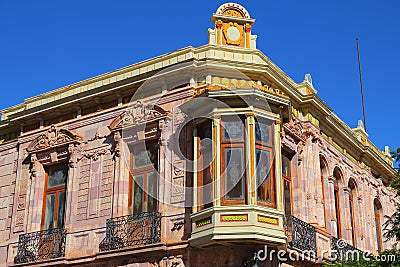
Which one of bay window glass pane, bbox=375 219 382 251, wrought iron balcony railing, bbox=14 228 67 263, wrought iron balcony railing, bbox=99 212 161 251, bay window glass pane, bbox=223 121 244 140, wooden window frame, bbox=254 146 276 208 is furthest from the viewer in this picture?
bay window glass pane, bbox=375 219 382 251

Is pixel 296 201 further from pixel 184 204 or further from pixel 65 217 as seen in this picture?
pixel 65 217

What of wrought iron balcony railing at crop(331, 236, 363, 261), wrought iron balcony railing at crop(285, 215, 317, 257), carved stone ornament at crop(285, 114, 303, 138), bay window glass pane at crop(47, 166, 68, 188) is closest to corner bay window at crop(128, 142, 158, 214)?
bay window glass pane at crop(47, 166, 68, 188)

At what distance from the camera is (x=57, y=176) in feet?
67.5

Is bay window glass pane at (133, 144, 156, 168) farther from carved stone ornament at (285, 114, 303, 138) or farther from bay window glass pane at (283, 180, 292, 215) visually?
carved stone ornament at (285, 114, 303, 138)

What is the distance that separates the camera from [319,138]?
68.7ft

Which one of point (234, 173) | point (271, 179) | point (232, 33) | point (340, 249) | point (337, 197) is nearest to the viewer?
point (234, 173)

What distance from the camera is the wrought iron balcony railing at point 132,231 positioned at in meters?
17.2

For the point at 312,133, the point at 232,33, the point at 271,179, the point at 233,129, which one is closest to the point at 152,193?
the point at 233,129

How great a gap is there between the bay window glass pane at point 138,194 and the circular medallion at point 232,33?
4726 mm

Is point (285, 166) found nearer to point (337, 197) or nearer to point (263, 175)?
point (263, 175)

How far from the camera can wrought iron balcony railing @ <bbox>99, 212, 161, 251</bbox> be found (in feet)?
56.5

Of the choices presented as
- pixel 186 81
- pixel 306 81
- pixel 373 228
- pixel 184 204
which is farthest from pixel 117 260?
pixel 373 228

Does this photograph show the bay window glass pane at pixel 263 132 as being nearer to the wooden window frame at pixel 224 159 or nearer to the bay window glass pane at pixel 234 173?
the wooden window frame at pixel 224 159

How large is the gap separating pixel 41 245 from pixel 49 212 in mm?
1258
